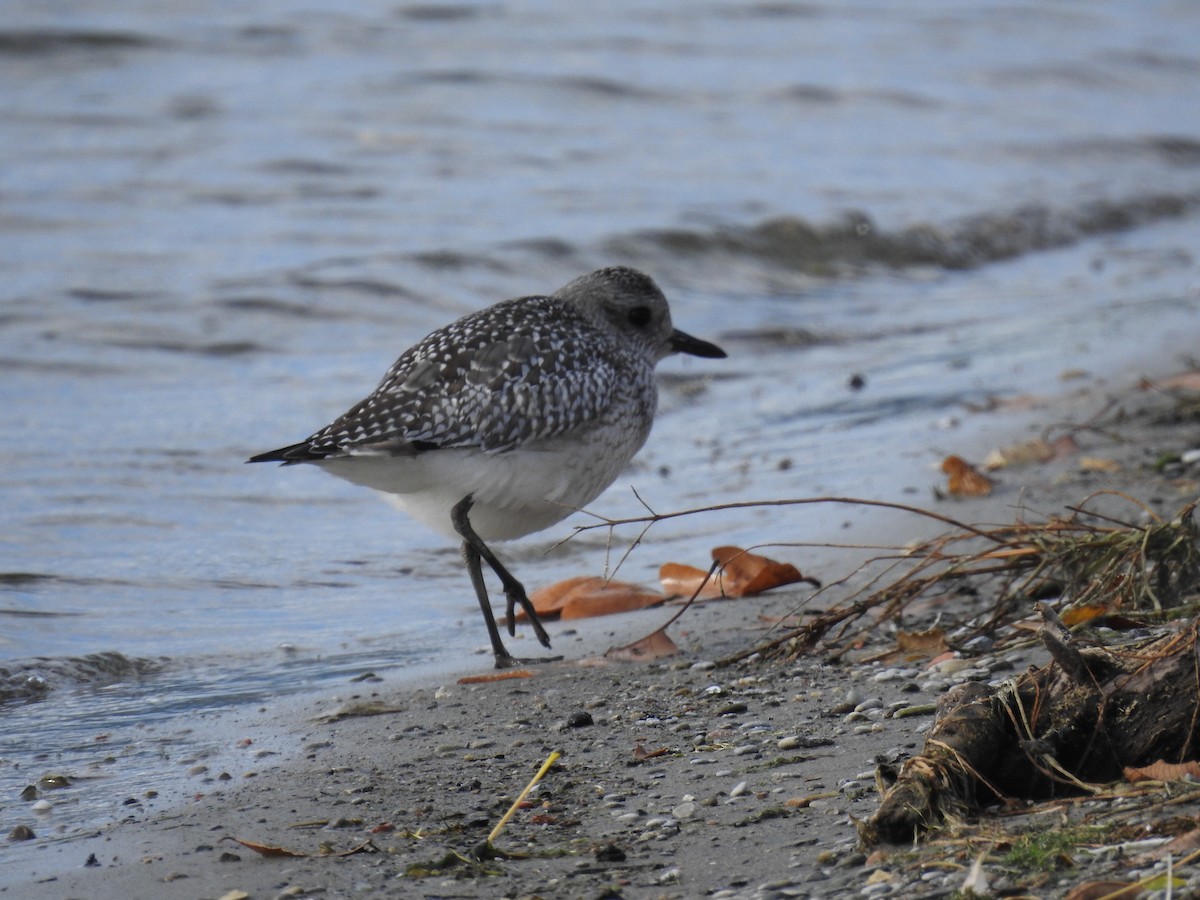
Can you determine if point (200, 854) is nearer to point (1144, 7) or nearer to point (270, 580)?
point (270, 580)

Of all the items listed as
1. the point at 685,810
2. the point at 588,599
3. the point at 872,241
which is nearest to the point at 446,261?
the point at 872,241

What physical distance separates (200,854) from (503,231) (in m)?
9.11

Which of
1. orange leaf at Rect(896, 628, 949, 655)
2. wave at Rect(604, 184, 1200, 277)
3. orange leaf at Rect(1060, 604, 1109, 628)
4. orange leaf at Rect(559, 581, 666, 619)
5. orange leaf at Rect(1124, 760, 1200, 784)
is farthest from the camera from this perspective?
wave at Rect(604, 184, 1200, 277)

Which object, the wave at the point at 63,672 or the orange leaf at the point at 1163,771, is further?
the wave at the point at 63,672

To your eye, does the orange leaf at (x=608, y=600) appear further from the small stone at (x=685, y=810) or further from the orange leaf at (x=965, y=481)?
the small stone at (x=685, y=810)

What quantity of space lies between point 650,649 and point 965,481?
205 cm

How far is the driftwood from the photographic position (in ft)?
9.66

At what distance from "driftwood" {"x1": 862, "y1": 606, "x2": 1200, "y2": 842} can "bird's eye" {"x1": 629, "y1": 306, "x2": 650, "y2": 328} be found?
3.06 m

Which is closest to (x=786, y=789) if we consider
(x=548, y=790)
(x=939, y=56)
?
(x=548, y=790)

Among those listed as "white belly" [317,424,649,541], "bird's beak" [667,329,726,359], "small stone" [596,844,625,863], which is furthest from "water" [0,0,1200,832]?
"small stone" [596,844,625,863]

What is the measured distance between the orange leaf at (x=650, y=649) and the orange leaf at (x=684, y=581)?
1.94ft

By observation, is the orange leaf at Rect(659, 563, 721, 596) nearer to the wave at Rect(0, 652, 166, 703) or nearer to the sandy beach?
the sandy beach

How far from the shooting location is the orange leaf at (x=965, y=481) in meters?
6.27

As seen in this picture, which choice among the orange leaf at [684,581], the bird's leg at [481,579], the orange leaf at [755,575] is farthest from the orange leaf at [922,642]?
the bird's leg at [481,579]
